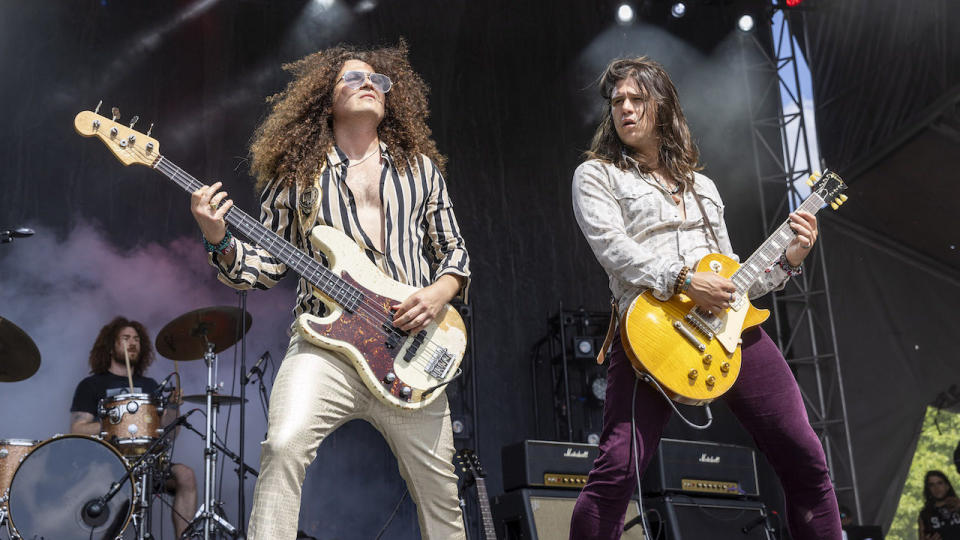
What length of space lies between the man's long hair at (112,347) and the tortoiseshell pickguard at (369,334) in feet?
14.6

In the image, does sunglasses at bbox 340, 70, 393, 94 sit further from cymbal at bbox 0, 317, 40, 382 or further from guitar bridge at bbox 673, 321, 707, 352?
cymbal at bbox 0, 317, 40, 382

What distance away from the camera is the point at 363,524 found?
6.84 metres

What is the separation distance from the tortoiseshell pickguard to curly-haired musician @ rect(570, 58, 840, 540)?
68cm

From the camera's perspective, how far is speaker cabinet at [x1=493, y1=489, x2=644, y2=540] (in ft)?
15.0

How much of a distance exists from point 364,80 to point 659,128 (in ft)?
3.58

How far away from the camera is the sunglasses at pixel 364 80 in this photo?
3.10m

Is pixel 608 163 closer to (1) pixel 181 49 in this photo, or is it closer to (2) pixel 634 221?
(2) pixel 634 221

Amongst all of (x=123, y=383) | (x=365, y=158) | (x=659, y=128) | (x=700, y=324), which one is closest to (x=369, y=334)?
(x=365, y=158)

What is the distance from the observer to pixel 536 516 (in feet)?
15.1

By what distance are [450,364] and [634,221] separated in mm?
828

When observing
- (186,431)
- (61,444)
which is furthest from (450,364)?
(186,431)

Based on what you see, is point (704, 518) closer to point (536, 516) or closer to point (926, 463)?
point (536, 516)

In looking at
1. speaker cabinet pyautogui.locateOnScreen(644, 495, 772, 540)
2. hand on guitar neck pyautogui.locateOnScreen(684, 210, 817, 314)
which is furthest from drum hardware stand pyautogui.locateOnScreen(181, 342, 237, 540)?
hand on guitar neck pyautogui.locateOnScreen(684, 210, 817, 314)

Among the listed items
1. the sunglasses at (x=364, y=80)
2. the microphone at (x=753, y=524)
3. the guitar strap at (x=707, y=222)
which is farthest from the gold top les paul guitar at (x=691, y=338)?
the microphone at (x=753, y=524)
